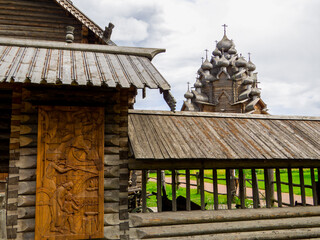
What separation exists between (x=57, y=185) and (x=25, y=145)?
90cm

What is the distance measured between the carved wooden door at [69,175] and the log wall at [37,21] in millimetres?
5391

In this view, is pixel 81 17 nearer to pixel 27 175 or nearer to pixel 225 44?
pixel 27 175

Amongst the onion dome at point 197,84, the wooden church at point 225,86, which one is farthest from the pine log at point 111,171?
the onion dome at point 197,84

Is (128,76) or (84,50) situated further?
(84,50)

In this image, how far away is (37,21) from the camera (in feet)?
29.6

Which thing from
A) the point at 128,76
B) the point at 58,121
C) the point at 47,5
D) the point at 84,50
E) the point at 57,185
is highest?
the point at 47,5

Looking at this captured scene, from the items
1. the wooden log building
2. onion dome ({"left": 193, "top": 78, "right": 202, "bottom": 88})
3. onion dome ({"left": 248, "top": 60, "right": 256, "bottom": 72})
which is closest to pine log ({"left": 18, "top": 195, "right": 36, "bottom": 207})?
the wooden log building

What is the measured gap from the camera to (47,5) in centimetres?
915

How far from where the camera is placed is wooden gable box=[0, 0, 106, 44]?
8.81 meters

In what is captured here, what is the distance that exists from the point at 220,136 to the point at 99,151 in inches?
120

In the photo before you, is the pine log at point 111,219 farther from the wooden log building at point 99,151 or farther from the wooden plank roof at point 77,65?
the wooden plank roof at point 77,65

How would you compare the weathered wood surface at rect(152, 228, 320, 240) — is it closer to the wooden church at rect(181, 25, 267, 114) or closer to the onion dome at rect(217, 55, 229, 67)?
the wooden church at rect(181, 25, 267, 114)

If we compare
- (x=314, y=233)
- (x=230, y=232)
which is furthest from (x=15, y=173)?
(x=314, y=233)

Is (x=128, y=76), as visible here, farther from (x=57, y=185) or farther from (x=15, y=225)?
(x=15, y=225)
